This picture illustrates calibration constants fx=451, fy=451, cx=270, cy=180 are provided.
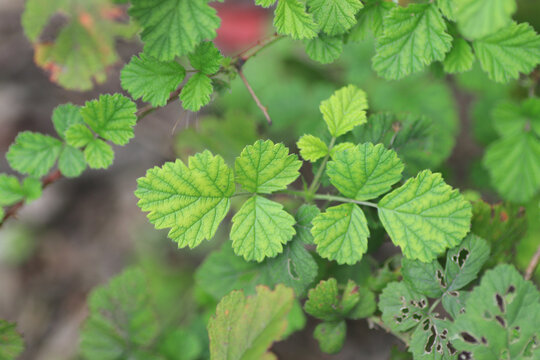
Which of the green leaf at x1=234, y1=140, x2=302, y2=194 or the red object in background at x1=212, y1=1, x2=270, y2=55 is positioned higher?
the red object in background at x1=212, y1=1, x2=270, y2=55

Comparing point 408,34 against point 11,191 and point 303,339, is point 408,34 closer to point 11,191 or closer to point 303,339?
point 11,191

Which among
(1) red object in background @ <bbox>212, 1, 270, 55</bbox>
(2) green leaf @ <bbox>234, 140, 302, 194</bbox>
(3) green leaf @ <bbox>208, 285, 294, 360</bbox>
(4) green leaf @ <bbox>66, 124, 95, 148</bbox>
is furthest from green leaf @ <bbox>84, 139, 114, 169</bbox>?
(1) red object in background @ <bbox>212, 1, 270, 55</bbox>

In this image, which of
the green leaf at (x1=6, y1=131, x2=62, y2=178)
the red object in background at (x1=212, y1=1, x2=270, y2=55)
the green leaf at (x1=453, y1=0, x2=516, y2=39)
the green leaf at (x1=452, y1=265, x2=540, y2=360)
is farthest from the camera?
the red object in background at (x1=212, y1=1, x2=270, y2=55)

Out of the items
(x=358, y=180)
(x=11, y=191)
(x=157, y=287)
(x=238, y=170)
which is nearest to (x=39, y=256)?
(x=157, y=287)

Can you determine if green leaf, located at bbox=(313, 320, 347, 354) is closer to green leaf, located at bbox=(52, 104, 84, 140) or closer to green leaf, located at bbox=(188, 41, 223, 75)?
green leaf, located at bbox=(188, 41, 223, 75)

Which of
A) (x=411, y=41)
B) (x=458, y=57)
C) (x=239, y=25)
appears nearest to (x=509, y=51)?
(x=458, y=57)

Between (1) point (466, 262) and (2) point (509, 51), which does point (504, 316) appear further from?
(2) point (509, 51)

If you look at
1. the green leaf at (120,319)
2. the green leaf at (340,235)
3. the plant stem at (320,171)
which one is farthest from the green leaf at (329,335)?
the green leaf at (120,319)

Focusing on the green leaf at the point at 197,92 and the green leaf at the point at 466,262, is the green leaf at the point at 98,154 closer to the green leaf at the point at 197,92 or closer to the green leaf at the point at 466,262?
the green leaf at the point at 197,92
